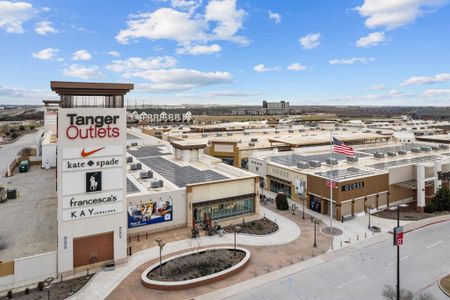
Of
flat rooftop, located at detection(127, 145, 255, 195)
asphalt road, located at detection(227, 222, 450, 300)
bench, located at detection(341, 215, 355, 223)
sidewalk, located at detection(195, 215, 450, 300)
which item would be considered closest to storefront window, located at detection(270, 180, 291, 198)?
flat rooftop, located at detection(127, 145, 255, 195)

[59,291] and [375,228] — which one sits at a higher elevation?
[375,228]

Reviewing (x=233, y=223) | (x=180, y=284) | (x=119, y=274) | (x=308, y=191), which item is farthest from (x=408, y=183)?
(x=119, y=274)

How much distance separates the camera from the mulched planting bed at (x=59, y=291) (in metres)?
23.1

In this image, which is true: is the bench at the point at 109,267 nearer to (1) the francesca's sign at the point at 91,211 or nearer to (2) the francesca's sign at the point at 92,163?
(1) the francesca's sign at the point at 91,211

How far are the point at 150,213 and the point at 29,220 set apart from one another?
15.6m

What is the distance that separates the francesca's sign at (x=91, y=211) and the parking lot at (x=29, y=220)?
253 inches

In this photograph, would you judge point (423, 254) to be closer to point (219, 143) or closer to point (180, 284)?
point (180, 284)

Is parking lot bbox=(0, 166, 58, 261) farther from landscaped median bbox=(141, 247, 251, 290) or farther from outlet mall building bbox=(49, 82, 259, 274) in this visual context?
landscaped median bbox=(141, 247, 251, 290)

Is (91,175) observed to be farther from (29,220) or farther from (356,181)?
(356,181)

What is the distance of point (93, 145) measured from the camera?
26.5m

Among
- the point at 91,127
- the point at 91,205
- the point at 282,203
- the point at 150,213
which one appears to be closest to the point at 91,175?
the point at 91,205

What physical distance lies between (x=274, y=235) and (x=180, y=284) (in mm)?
13729

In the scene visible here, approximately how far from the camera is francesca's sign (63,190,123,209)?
26.1 m

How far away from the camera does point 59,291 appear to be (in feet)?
78.3
